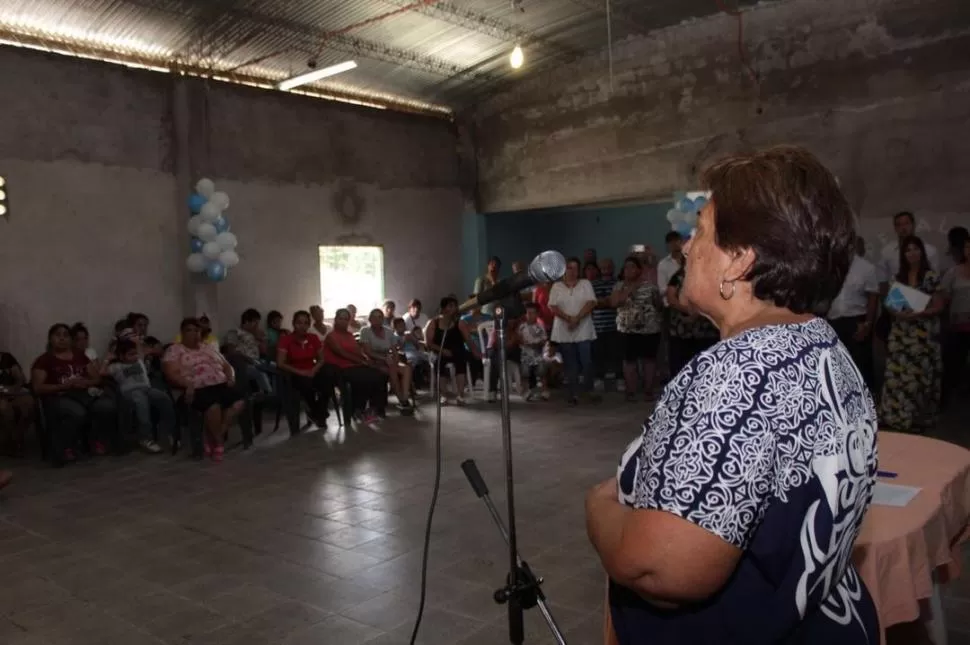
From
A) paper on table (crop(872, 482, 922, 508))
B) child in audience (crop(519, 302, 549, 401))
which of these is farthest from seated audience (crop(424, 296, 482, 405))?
paper on table (crop(872, 482, 922, 508))

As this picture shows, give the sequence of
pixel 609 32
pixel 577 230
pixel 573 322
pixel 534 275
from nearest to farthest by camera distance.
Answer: pixel 534 275
pixel 573 322
pixel 609 32
pixel 577 230

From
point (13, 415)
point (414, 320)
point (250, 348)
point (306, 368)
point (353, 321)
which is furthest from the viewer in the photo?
point (414, 320)

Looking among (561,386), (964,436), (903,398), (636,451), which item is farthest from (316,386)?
(636,451)

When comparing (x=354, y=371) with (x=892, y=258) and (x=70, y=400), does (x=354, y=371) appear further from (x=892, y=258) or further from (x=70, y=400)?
(x=892, y=258)

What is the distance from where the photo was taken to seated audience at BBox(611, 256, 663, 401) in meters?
7.64

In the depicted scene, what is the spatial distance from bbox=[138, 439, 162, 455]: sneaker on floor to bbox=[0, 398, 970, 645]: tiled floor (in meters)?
0.20

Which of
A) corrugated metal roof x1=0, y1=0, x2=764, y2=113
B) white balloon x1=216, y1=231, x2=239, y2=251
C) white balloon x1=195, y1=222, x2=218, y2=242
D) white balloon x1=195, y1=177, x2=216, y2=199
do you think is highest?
corrugated metal roof x1=0, y1=0, x2=764, y2=113

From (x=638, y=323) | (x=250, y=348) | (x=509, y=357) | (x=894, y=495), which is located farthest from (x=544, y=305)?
(x=894, y=495)

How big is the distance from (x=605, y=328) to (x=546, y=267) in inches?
253

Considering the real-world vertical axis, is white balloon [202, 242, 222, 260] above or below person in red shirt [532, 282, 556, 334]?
above

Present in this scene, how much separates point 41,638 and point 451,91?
8942 mm

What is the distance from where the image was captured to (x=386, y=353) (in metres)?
7.93

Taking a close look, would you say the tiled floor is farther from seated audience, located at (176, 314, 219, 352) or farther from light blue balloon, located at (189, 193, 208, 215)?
light blue balloon, located at (189, 193, 208, 215)

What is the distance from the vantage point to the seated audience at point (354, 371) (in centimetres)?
724
